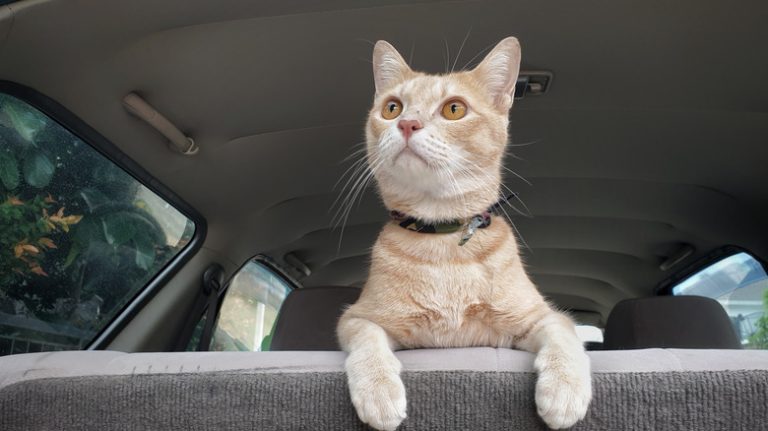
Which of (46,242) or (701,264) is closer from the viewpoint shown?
(46,242)

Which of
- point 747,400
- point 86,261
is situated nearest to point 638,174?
point 747,400

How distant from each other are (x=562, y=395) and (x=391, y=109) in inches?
46.6

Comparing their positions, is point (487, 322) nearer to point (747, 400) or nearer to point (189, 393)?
point (747, 400)

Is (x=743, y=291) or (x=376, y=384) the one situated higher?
(x=743, y=291)

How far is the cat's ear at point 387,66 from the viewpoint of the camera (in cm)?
194

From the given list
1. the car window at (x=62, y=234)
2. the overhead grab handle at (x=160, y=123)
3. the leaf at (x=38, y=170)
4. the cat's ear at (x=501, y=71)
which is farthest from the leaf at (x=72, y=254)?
the cat's ear at (x=501, y=71)

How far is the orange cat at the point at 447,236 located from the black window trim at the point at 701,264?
2.79m

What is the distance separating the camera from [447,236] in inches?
64.8

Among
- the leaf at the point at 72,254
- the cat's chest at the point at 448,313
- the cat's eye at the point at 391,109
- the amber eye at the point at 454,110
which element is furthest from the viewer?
the leaf at the point at 72,254

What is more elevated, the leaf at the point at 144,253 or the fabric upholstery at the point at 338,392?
the fabric upholstery at the point at 338,392

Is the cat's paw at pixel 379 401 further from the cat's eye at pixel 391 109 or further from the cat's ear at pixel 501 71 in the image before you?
the cat's ear at pixel 501 71

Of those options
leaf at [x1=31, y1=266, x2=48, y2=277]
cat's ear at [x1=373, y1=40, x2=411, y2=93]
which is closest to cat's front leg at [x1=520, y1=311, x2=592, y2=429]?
cat's ear at [x1=373, y1=40, x2=411, y2=93]

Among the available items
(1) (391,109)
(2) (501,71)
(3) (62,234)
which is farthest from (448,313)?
(3) (62,234)

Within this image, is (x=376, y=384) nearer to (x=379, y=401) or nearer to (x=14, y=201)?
(x=379, y=401)
